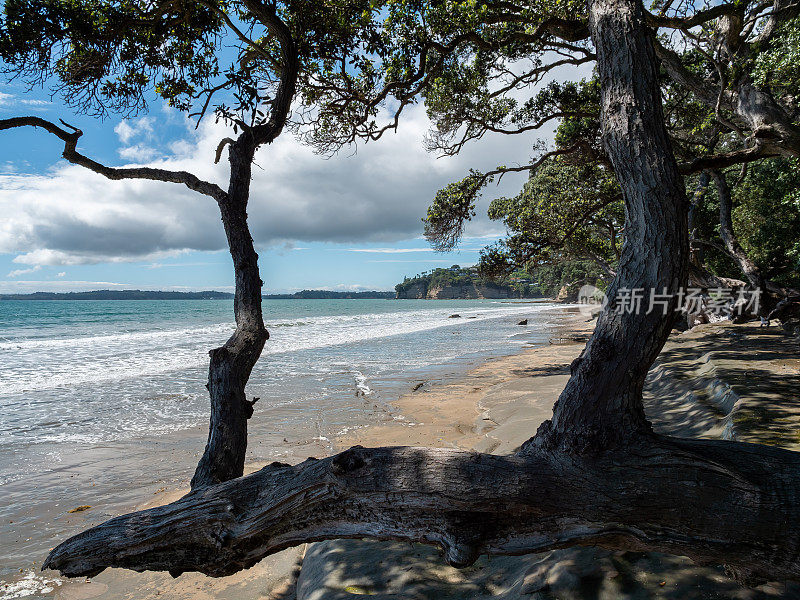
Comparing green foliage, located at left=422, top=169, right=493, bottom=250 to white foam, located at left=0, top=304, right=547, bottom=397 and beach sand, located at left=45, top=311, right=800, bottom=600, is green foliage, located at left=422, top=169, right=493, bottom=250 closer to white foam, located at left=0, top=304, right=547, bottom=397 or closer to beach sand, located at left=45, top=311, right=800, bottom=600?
beach sand, located at left=45, top=311, right=800, bottom=600

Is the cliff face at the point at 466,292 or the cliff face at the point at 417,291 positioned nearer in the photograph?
the cliff face at the point at 466,292

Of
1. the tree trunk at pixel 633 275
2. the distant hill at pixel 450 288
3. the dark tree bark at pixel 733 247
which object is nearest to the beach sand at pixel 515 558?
the tree trunk at pixel 633 275

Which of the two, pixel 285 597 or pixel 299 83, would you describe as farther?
pixel 299 83

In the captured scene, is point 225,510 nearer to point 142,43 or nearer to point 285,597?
point 285,597

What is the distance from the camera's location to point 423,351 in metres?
19.5

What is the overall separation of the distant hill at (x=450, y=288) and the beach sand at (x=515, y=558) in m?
132

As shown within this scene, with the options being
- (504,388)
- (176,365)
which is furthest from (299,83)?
(176,365)

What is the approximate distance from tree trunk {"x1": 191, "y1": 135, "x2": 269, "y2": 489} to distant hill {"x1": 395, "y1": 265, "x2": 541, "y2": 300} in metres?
139

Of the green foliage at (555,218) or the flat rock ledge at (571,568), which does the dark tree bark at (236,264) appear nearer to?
the flat rock ledge at (571,568)

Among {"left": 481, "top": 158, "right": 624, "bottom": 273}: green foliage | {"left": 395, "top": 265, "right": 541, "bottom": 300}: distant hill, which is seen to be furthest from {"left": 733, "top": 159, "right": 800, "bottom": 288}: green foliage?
{"left": 395, "top": 265, "right": 541, "bottom": 300}: distant hill

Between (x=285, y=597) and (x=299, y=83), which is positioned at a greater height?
(x=299, y=83)

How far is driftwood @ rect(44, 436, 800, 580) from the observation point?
1.86 m

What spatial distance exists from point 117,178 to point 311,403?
7.57m

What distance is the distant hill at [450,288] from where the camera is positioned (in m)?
147
